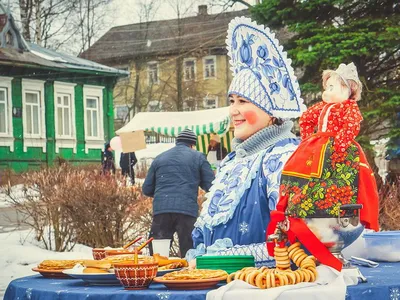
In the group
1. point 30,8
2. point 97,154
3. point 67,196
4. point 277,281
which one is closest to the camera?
point 277,281

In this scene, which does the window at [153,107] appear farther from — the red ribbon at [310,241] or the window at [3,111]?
the red ribbon at [310,241]

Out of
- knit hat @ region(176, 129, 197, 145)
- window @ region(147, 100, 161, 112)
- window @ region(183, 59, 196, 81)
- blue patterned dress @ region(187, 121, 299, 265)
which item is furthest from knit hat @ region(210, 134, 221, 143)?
window @ region(183, 59, 196, 81)

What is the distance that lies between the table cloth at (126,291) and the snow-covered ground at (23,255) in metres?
7.07

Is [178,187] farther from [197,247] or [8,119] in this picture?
[8,119]

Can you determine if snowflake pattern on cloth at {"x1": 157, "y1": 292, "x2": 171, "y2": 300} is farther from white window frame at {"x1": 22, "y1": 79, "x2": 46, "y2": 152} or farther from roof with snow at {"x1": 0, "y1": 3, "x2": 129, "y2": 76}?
white window frame at {"x1": 22, "y1": 79, "x2": 46, "y2": 152}

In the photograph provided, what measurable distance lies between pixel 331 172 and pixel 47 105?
30793 millimetres

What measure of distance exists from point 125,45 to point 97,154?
3020 cm

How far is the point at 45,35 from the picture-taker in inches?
1646

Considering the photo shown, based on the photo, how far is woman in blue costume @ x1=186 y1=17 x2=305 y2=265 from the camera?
3820mm

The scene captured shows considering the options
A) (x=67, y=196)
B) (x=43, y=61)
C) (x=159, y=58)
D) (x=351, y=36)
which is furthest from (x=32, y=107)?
(x=159, y=58)

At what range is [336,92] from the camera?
3.52 metres

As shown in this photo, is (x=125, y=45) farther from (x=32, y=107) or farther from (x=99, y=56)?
(x=32, y=107)

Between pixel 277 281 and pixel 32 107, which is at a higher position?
pixel 32 107

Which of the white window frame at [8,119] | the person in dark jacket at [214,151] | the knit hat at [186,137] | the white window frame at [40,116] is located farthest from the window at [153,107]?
the knit hat at [186,137]
